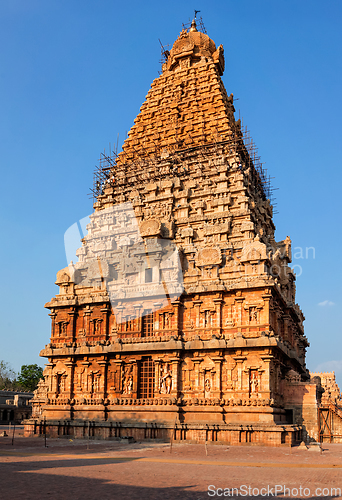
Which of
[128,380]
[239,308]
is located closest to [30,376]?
[128,380]

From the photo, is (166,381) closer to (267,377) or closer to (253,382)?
(253,382)

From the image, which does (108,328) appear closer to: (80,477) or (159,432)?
(159,432)

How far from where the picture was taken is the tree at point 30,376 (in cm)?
10588

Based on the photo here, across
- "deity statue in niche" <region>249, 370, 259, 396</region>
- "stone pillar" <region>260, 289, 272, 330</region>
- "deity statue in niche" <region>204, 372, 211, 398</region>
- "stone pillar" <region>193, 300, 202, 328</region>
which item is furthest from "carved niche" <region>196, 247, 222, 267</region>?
"deity statue in niche" <region>249, 370, 259, 396</region>

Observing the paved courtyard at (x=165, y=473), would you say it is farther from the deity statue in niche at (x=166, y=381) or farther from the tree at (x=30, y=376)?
the tree at (x=30, y=376)

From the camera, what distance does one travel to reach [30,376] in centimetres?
10650

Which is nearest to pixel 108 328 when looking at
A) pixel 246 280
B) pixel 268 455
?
pixel 246 280

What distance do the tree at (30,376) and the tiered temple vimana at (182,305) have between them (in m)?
54.5

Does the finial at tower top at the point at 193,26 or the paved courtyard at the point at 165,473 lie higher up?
the finial at tower top at the point at 193,26

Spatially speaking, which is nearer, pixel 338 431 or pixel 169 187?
pixel 338 431

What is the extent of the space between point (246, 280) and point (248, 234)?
492 centimetres

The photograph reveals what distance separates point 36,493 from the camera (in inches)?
630

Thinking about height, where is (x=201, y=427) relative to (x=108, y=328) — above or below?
below

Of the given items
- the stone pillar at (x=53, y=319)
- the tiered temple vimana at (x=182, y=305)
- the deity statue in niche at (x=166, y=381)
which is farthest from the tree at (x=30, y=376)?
the deity statue in niche at (x=166, y=381)
